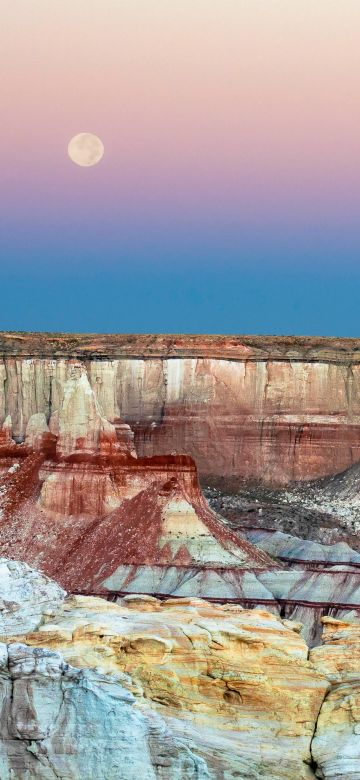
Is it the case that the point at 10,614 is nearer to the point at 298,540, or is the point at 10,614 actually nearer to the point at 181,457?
the point at 181,457

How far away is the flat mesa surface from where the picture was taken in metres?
95.1

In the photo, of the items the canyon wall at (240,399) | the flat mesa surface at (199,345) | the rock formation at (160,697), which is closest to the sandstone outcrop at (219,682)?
the rock formation at (160,697)

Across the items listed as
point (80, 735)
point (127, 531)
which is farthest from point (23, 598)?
point (127, 531)

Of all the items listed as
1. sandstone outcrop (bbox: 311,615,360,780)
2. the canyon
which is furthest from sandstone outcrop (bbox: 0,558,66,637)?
sandstone outcrop (bbox: 311,615,360,780)

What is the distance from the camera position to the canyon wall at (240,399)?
9612cm

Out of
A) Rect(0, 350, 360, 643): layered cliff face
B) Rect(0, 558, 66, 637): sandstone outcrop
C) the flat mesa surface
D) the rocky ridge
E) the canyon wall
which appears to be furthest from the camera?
the canyon wall

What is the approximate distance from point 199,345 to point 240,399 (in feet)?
13.4

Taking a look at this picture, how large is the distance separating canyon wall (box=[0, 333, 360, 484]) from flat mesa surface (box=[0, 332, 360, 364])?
0.20 ft

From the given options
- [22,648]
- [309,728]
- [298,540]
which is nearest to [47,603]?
[22,648]

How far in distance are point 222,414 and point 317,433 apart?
19.2ft

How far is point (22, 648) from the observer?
3962cm

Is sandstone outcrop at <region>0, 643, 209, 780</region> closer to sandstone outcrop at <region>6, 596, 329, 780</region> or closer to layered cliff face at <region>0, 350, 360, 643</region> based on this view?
sandstone outcrop at <region>6, 596, 329, 780</region>

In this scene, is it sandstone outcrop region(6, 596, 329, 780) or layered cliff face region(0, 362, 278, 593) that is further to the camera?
layered cliff face region(0, 362, 278, 593)

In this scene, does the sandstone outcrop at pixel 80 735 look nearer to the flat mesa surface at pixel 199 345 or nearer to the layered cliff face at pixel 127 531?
the layered cliff face at pixel 127 531
